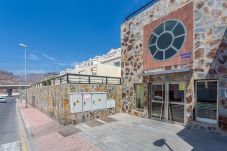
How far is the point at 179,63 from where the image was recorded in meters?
8.52

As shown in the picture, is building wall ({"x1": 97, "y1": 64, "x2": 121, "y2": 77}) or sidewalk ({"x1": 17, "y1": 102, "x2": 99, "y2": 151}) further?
building wall ({"x1": 97, "y1": 64, "x2": 121, "y2": 77})

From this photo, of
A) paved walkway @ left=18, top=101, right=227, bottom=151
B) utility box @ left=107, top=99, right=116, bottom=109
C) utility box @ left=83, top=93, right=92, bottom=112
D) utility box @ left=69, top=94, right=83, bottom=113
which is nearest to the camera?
paved walkway @ left=18, top=101, right=227, bottom=151

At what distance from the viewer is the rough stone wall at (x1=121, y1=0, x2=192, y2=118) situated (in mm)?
10367

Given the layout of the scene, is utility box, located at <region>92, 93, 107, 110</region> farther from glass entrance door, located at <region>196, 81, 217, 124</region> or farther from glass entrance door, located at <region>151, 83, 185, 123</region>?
glass entrance door, located at <region>196, 81, 217, 124</region>

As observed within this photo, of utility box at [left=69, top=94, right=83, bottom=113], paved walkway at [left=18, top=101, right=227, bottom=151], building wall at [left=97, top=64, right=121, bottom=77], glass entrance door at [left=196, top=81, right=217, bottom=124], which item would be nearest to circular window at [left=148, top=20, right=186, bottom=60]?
glass entrance door at [left=196, top=81, right=217, bottom=124]

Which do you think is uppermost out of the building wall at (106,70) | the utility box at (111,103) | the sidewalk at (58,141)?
the building wall at (106,70)

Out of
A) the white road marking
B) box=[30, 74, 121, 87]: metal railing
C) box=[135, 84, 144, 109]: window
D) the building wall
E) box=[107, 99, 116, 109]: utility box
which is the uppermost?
the building wall

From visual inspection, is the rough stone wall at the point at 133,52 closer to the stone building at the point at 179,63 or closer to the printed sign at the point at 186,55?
the stone building at the point at 179,63

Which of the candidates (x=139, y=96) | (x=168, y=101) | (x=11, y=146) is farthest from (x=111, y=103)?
(x=11, y=146)

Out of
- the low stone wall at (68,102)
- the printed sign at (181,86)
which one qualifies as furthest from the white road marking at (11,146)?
the printed sign at (181,86)

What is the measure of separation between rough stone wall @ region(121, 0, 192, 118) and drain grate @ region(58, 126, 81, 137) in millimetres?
4757

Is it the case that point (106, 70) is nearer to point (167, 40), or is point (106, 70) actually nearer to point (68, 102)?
point (68, 102)

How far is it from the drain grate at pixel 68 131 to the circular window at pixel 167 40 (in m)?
6.61

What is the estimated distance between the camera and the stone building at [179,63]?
704cm
